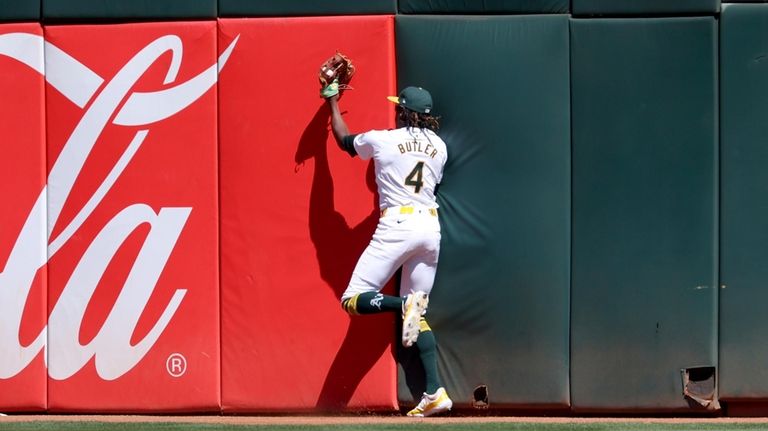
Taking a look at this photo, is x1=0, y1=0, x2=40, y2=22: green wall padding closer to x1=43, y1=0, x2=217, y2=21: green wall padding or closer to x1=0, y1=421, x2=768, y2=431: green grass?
x1=43, y1=0, x2=217, y2=21: green wall padding

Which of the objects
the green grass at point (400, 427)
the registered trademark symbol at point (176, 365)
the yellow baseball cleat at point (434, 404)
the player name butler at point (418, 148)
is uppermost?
the player name butler at point (418, 148)

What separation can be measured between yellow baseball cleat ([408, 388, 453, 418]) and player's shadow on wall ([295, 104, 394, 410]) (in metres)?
0.42

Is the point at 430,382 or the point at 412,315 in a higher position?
the point at 412,315

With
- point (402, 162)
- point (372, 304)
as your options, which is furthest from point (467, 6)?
point (372, 304)

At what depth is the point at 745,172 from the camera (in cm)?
688

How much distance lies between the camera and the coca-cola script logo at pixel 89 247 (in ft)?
23.5

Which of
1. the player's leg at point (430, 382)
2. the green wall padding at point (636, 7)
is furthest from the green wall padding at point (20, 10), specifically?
the green wall padding at point (636, 7)

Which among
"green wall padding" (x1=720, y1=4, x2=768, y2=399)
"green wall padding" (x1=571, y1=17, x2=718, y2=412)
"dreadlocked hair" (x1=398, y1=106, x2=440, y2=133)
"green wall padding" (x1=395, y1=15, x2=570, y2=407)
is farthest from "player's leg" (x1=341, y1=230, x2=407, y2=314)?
"green wall padding" (x1=720, y1=4, x2=768, y2=399)

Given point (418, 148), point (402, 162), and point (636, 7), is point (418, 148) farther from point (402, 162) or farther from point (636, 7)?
point (636, 7)

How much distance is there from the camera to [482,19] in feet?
23.1

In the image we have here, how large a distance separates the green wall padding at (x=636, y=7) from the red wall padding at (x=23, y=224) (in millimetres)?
3204

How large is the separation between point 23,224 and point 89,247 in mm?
415

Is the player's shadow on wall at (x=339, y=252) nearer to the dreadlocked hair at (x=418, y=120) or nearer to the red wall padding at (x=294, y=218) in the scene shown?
the red wall padding at (x=294, y=218)

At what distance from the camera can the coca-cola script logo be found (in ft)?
23.5
